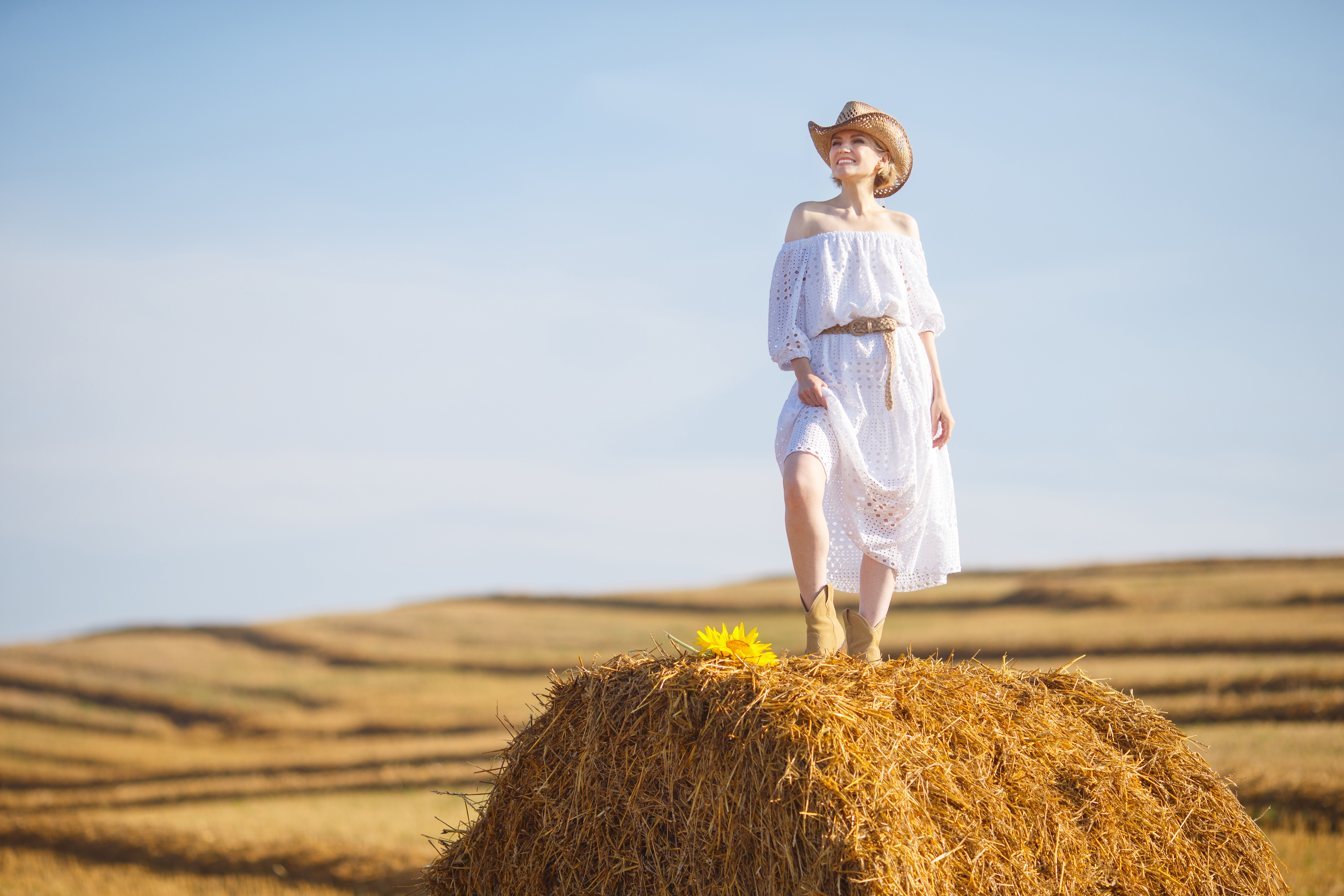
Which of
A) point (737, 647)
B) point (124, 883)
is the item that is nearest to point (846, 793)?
point (737, 647)

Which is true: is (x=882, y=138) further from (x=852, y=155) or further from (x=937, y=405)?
(x=937, y=405)

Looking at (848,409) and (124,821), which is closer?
(848,409)

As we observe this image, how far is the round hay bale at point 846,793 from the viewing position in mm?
2936

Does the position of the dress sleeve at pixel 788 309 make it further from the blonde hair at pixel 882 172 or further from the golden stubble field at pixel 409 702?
the golden stubble field at pixel 409 702

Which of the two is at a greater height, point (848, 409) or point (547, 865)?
point (848, 409)

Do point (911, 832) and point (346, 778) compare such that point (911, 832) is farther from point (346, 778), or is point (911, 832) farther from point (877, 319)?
point (346, 778)

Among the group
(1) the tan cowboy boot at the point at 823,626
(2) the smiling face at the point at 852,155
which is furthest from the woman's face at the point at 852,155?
(1) the tan cowboy boot at the point at 823,626

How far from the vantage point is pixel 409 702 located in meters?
21.0

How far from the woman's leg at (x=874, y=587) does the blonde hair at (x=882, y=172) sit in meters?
1.73

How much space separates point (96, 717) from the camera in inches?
834

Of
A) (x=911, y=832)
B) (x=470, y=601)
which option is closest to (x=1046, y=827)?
(x=911, y=832)

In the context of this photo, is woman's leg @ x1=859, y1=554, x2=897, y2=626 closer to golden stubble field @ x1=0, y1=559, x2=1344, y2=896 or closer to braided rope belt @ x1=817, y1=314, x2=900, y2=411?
braided rope belt @ x1=817, y1=314, x2=900, y2=411

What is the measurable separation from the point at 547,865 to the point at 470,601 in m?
27.1

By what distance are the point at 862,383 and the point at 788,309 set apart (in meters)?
0.45
